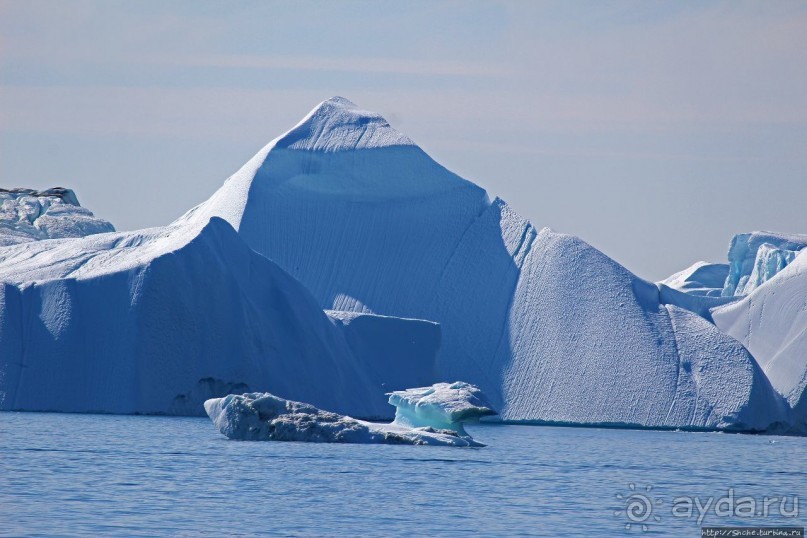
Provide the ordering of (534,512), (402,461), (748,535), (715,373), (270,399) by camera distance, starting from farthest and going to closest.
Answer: (715,373) → (270,399) → (402,461) → (534,512) → (748,535)

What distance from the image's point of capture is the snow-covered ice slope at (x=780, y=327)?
148 feet

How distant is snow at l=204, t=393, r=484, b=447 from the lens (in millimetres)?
27688

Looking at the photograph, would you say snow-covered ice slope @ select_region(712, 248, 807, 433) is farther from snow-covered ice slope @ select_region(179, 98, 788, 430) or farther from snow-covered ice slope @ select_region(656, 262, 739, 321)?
snow-covered ice slope @ select_region(656, 262, 739, 321)

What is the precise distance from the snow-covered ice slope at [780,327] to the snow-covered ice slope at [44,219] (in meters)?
23.2

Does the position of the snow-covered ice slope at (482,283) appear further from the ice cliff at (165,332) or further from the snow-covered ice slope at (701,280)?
the snow-covered ice slope at (701,280)

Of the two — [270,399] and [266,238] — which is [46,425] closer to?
[270,399]

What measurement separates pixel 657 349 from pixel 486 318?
5658mm

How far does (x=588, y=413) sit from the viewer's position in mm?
42688

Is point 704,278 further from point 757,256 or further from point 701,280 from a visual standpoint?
point 757,256

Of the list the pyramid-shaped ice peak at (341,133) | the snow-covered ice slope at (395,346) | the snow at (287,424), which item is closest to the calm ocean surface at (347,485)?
the snow at (287,424)

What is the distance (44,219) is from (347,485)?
116 feet

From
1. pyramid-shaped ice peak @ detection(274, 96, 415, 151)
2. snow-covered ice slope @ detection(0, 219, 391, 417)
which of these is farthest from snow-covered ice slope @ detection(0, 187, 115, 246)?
snow-covered ice slope @ detection(0, 219, 391, 417)

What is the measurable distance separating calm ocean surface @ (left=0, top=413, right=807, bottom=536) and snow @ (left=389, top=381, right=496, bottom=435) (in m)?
0.91

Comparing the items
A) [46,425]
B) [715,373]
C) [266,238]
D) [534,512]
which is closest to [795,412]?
[715,373]
